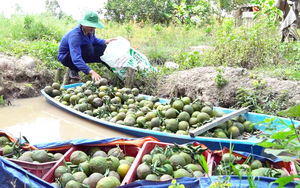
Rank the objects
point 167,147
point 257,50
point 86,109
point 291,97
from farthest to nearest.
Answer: point 257,50
point 86,109
point 291,97
point 167,147

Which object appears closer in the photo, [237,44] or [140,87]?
[140,87]

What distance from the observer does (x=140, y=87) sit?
18.9 feet

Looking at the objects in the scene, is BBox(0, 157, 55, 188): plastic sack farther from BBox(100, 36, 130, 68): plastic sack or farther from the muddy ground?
BBox(100, 36, 130, 68): plastic sack

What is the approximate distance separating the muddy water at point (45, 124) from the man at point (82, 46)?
0.93m

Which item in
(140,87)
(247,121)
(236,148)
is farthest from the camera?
(140,87)

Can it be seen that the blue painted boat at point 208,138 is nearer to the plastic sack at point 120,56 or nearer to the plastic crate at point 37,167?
the plastic crate at point 37,167

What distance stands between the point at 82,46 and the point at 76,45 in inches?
14.0

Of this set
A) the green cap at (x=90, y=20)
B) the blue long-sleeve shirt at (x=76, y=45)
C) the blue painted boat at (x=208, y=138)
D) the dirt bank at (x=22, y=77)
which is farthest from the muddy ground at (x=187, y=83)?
the green cap at (x=90, y=20)

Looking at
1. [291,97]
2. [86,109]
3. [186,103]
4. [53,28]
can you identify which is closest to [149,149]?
[186,103]

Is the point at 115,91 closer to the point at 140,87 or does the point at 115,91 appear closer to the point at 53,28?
the point at 140,87

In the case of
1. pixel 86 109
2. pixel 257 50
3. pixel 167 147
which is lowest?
pixel 86 109

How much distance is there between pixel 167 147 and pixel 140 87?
10.8 ft

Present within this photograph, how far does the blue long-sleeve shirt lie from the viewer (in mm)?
5238

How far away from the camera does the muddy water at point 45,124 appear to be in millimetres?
4164
